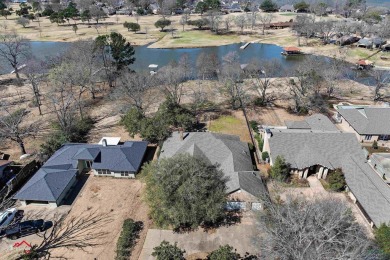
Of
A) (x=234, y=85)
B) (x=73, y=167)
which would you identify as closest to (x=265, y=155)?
(x=234, y=85)

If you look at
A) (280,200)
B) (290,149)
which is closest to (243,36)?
(290,149)

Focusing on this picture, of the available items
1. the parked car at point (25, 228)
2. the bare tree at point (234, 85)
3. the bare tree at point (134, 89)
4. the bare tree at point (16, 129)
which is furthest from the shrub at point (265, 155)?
the bare tree at point (16, 129)

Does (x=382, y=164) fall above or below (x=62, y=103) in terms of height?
below

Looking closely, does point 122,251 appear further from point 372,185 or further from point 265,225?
point 372,185

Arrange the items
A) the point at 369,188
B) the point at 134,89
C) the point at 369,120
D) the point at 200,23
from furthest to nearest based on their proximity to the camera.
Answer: the point at 200,23
the point at 134,89
the point at 369,120
the point at 369,188

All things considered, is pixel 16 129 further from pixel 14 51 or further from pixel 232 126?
pixel 14 51

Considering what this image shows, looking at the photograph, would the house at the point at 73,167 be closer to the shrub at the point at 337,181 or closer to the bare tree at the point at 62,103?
the bare tree at the point at 62,103
